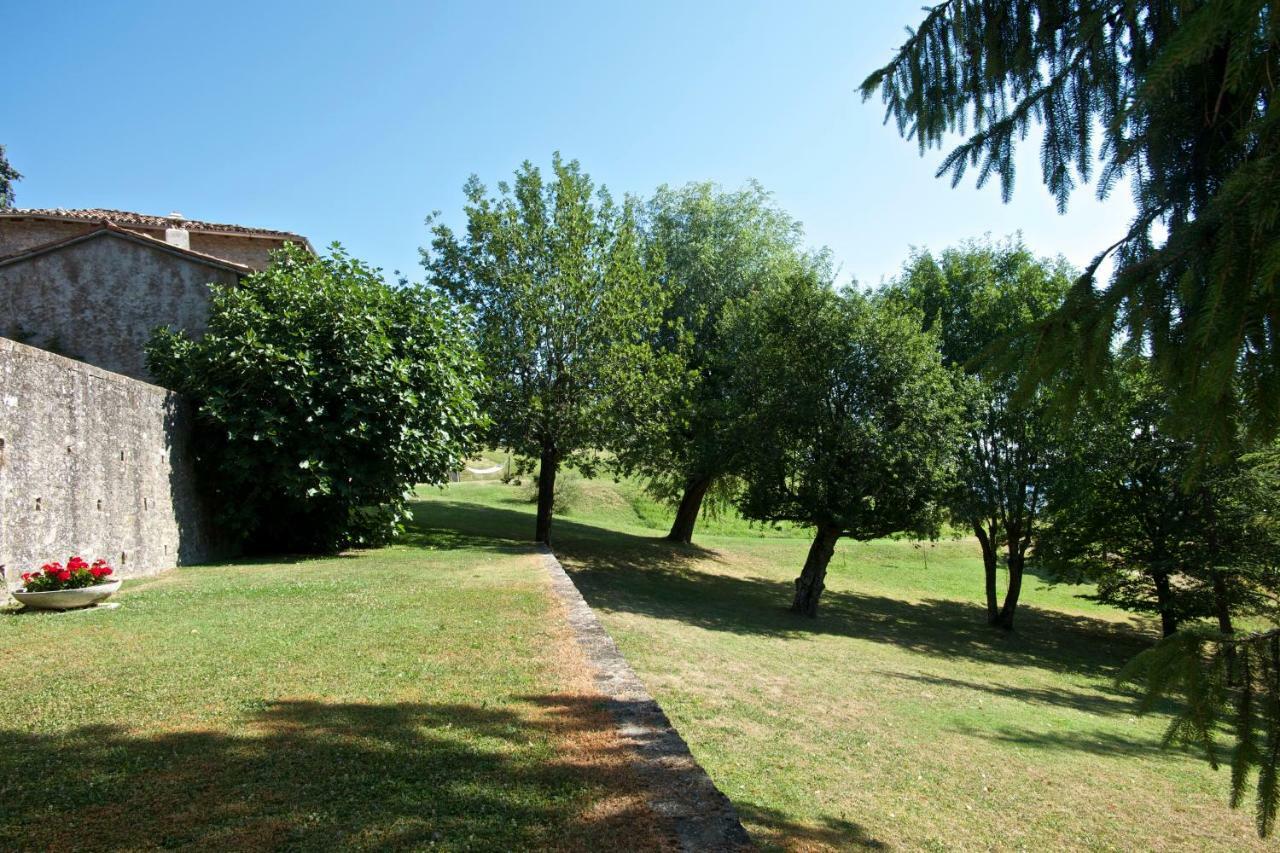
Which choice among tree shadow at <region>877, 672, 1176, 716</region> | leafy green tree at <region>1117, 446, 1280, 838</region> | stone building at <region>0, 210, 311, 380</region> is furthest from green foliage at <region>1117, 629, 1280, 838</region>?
stone building at <region>0, 210, 311, 380</region>

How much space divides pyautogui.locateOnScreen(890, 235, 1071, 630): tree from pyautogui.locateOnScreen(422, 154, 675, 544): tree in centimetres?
768

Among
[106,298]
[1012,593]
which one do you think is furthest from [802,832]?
[1012,593]

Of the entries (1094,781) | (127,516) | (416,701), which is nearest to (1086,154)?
(416,701)

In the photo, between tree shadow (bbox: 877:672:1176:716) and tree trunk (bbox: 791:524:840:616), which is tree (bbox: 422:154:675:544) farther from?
tree shadow (bbox: 877:672:1176:716)

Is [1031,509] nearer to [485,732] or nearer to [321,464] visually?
[321,464]

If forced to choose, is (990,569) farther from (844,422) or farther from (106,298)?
(106,298)

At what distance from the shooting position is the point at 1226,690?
3.07 meters

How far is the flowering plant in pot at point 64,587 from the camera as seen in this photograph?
24.9 feet

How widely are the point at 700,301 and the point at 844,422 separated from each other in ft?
27.0

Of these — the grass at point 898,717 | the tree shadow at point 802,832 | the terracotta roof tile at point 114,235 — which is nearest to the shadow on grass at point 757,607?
the grass at point 898,717

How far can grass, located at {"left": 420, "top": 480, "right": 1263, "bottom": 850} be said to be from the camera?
6004mm

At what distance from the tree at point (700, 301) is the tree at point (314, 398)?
705cm

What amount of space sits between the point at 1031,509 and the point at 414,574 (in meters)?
16.8

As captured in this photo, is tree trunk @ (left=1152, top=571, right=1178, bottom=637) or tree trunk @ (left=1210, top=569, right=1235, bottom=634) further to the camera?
tree trunk @ (left=1152, top=571, right=1178, bottom=637)
